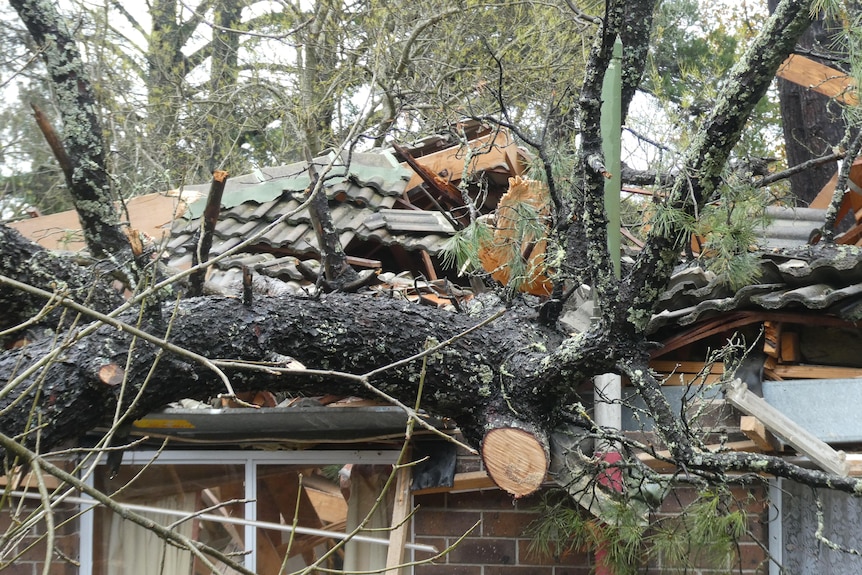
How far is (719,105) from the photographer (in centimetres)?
232

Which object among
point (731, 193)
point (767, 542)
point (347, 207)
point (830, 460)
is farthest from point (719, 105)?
point (347, 207)

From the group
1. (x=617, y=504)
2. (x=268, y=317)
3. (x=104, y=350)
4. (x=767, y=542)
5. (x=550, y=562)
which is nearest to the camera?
(x=104, y=350)

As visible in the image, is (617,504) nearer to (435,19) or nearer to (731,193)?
(731,193)

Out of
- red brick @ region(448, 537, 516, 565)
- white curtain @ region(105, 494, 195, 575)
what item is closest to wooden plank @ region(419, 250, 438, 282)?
red brick @ region(448, 537, 516, 565)

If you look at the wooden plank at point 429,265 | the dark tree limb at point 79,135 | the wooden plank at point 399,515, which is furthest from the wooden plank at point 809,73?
the dark tree limb at point 79,135

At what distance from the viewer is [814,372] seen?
3695 millimetres

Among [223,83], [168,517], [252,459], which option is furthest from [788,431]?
[223,83]

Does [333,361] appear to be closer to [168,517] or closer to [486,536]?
[486,536]

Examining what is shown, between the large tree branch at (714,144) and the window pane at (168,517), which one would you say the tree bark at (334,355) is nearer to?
the large tree branch at (714,144)

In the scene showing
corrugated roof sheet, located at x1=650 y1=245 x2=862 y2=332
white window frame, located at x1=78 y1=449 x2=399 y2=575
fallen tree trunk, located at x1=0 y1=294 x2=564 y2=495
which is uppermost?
corrugated roof sheet, located at x1=650 y1=245 x2=862 y2=332

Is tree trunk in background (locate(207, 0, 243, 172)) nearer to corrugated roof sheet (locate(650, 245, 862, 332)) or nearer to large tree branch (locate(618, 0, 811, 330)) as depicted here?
corrugated roof sheet (locate(650, 245, 862, 332))

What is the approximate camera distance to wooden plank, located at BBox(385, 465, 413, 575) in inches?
148

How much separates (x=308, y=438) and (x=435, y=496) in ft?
2.55

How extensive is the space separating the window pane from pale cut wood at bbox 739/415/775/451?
2724 millimetres
